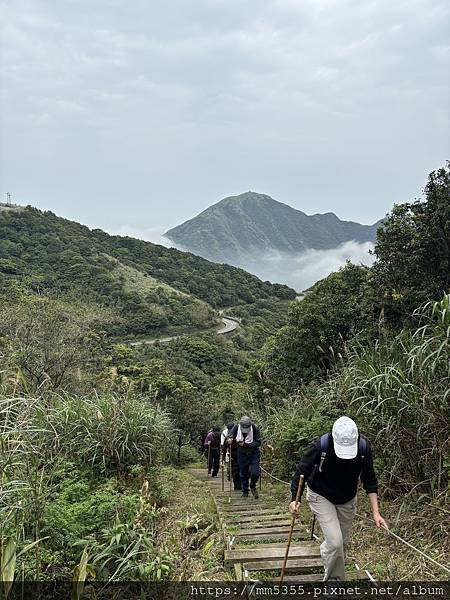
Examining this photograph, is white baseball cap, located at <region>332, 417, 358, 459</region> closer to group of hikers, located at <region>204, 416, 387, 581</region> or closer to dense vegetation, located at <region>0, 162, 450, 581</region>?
group of hikers, located at <region>204, 416, 387, 581</region>

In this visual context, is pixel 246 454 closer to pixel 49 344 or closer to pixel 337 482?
pixel 337 482

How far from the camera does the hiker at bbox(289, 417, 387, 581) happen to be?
3400mm

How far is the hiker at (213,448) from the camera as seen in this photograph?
1095 centimetres

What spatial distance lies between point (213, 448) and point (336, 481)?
7970 mm

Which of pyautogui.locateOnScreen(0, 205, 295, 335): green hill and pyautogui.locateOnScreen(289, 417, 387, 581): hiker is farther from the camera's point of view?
pyautogui.locateOnScreen(0, 205, 295, 335): green hill

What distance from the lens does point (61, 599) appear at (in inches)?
147

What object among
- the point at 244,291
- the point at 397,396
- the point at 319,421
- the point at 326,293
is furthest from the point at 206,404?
the point at 244,291

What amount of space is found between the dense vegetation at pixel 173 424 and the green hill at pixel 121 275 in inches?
924

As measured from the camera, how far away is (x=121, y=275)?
5116 centimetres

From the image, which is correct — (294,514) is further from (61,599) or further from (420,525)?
(61,599)

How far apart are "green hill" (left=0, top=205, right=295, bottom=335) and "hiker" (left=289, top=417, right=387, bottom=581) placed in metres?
32.7

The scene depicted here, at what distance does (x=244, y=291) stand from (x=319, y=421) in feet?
188

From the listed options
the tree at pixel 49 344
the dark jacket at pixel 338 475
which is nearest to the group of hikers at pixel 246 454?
the dark jacket at pixel 338 475

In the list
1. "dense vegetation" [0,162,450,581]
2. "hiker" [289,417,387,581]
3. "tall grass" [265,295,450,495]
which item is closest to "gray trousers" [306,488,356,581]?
"hiker" [289,417,387,581]
